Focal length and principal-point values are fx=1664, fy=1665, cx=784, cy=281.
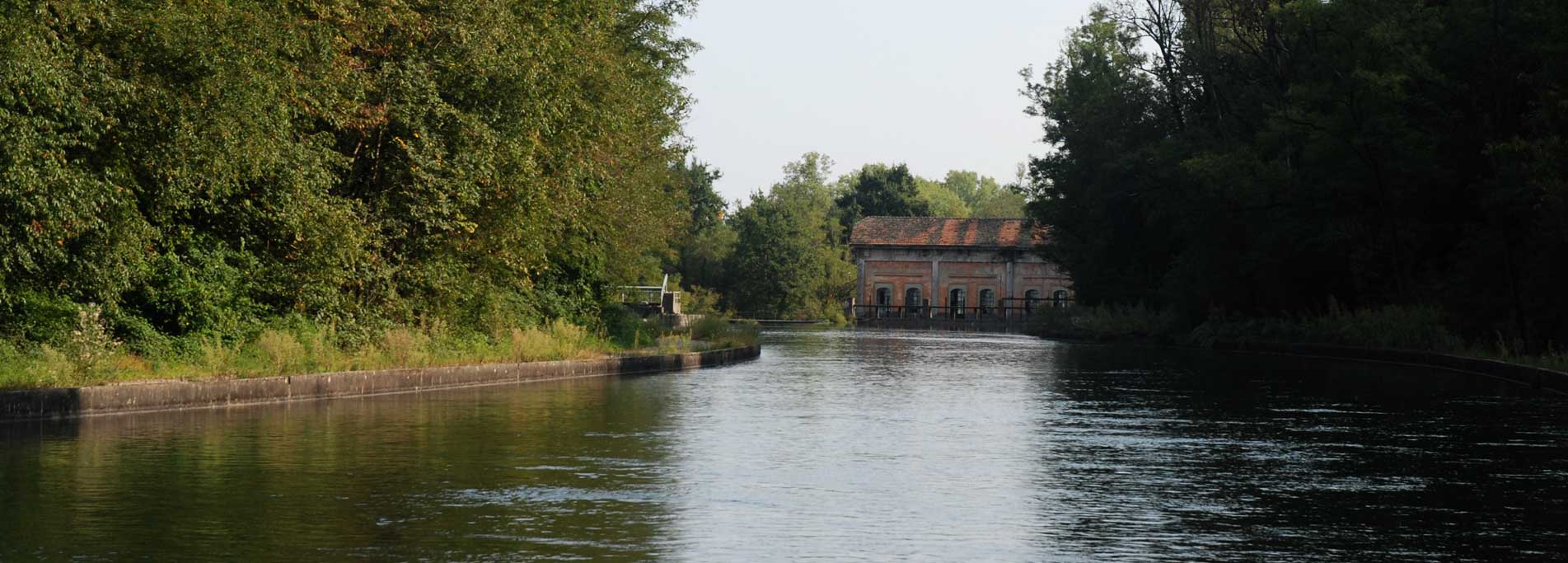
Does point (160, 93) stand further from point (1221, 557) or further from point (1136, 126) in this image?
point (1136, 126)

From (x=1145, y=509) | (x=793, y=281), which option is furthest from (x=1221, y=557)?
(x=793, y=281)

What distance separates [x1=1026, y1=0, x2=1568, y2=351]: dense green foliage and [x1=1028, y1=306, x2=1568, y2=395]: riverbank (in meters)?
0.78

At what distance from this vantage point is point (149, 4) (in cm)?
1945

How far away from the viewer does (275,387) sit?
1991 cm

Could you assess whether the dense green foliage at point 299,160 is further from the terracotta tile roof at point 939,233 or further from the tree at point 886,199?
the tree at point 886,199

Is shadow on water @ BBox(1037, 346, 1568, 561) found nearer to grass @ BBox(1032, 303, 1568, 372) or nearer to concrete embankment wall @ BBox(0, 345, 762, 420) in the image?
grass @ BBox(1032, 303, 1568, 372)

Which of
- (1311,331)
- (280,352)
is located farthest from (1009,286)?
(280,352)

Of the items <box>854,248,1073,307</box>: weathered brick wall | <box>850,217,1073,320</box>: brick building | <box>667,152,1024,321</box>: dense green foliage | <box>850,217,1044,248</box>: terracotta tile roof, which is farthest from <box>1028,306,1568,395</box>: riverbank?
<box>850,217,1044,248</box>: terracotta tile roof

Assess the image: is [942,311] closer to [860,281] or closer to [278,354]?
[860,281]

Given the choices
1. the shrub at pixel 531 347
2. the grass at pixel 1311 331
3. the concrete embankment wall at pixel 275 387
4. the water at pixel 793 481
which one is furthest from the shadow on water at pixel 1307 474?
the shrub at pixel 531 347

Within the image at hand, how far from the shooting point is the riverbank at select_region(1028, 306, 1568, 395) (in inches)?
1133

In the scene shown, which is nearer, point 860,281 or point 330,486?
point 330,486

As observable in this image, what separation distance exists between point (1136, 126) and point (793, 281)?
47.0 meters

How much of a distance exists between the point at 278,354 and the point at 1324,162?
31.0m
